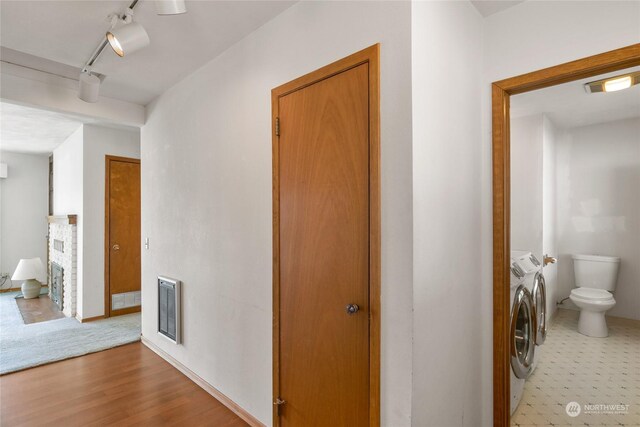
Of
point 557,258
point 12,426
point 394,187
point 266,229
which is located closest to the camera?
point 394,187

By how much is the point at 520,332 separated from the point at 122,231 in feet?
15.7

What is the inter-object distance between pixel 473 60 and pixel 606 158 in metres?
1.52

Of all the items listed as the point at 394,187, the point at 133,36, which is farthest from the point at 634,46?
the point at 133,36

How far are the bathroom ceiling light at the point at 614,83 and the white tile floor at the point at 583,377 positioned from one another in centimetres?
171

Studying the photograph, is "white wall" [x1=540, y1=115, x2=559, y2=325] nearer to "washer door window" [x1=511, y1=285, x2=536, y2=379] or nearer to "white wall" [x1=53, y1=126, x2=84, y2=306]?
"washer door window" [x1=511, y1=285, x2=536, y2=379]

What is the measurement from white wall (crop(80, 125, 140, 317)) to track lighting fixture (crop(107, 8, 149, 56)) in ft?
10.1

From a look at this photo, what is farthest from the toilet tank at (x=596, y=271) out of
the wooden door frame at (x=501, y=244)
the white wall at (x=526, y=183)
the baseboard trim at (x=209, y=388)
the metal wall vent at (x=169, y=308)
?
the metal wall vent at (x=169, y=308)

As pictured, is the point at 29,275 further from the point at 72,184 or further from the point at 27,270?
the point at 72,184

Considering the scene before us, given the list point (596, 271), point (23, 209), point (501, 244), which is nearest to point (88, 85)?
point (501, 244)

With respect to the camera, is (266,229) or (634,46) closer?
(634,46)

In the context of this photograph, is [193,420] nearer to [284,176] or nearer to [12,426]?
[12,426]

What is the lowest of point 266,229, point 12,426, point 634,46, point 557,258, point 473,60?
point 12,426

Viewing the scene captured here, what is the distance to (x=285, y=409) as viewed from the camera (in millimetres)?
1882

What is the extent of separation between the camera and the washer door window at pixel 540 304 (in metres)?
2.41
